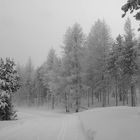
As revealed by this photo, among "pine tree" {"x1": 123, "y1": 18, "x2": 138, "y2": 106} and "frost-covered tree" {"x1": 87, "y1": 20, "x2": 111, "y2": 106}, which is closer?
"pine tree" {"x1": 123, "y1": 18, "x2": 138, "y2": 106}

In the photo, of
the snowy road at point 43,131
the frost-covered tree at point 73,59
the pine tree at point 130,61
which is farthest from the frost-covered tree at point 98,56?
the snowy road at point 43,131

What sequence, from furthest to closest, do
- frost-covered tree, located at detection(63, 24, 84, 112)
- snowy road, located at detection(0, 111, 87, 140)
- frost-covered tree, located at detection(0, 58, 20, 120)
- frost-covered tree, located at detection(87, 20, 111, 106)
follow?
frost-covered tree, located at detection(87, 20, 111, 106)
frost-covered tree, located at detection(63, 24, 84, 112)
frost-covered tree, located at detection(0, 58, 20, 120)
snowy road, located at detection(0, 111, 87, 140)

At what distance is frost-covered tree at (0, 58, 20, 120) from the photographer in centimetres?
2243

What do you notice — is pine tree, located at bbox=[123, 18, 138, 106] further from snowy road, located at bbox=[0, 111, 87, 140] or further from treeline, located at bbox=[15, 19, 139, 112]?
snowy road, located at bbox=[0, 111, 87, 140]

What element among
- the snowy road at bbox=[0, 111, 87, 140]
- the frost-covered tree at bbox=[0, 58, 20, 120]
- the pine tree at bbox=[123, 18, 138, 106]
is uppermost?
the pine tree at bbox=[123, 18, 138, 106]

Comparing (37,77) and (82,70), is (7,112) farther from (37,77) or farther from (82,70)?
(37,77)

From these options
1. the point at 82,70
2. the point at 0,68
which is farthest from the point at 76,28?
the point at 0,68

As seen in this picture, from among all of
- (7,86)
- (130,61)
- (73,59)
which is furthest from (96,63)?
Result: (7,86)

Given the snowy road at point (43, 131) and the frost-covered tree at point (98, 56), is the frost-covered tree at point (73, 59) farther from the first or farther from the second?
the snowy road at point (43, 131)

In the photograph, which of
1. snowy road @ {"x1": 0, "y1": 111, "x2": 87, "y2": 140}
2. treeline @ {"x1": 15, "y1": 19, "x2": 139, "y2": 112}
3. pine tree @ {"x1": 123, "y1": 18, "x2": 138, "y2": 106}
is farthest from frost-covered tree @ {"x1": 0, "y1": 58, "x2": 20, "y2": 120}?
pine tree @ {"x1": 123, "y1": 18, "x2": 138, "y2": 106}

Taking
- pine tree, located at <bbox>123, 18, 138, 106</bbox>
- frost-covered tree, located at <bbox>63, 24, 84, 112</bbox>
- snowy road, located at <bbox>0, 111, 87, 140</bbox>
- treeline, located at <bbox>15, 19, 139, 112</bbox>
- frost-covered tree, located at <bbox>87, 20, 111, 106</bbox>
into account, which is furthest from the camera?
frost-covered tree, located at <bbox>87, 20, 111, 106</bbox>

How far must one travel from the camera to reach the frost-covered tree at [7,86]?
883 inches

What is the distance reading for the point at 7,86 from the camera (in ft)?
77.3

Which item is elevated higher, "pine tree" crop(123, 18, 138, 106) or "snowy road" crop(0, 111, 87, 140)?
"pine tree" crop(123, 18, 138, 106)
